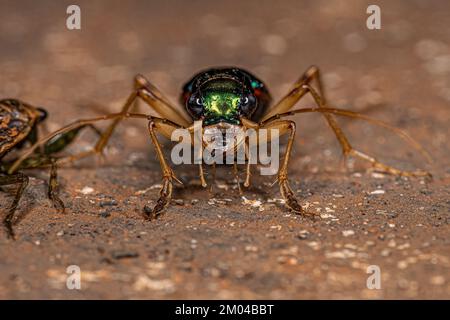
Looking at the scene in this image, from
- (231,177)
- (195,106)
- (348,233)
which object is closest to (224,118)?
(195,106)

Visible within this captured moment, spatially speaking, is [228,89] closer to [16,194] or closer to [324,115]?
[324,115]

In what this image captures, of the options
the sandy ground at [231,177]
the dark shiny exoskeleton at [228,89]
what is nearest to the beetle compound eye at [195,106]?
the dark shiny exoskeleton at [228,89]

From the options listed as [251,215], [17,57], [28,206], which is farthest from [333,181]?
[17,57]

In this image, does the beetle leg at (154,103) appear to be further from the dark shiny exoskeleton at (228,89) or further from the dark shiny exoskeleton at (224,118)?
the dark shiny exoskeleton at (228,89)

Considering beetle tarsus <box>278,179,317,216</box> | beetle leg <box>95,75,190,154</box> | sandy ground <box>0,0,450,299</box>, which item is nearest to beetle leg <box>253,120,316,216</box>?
beetle tarsus <box>278,179,317,216</box>

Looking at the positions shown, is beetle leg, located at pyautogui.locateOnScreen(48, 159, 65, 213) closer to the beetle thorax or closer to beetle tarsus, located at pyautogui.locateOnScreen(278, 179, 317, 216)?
the beetle thorax
